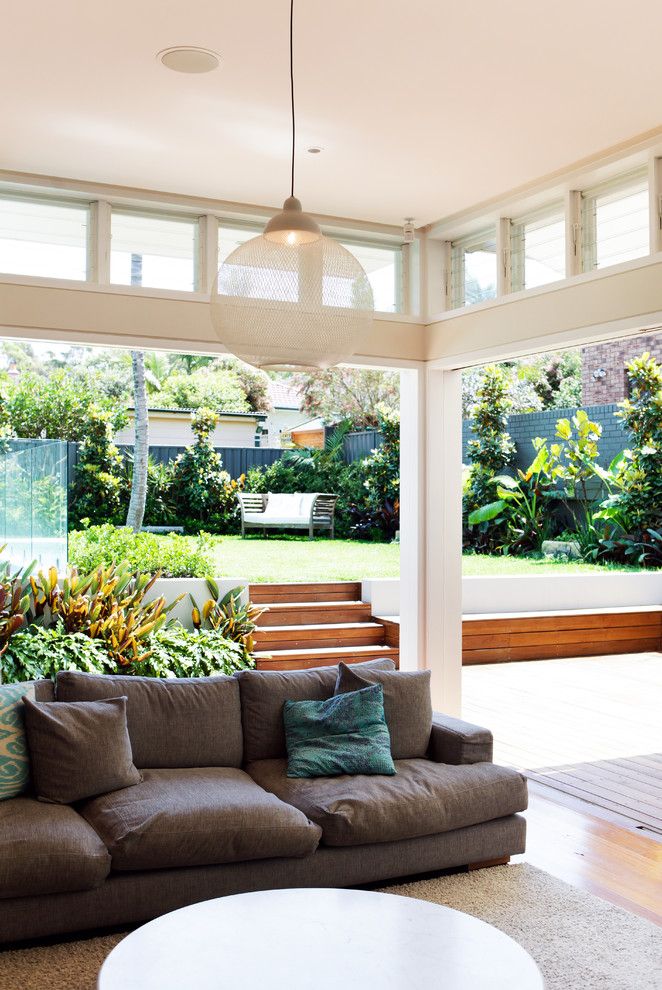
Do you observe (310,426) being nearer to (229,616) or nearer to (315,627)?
(315,627)

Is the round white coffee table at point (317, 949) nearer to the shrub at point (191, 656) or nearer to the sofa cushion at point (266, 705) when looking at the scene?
the sofa cushion at point (266, 705)

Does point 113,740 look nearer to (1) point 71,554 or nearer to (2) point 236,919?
(2) point 236,919

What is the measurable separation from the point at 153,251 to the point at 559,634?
→ 18.7ft

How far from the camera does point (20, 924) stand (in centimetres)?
313

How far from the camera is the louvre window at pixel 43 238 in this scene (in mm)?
5387

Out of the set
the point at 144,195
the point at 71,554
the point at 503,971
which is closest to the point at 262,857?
the point at 503,971

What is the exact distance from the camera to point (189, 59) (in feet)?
12.6

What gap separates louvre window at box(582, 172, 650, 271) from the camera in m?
4.99

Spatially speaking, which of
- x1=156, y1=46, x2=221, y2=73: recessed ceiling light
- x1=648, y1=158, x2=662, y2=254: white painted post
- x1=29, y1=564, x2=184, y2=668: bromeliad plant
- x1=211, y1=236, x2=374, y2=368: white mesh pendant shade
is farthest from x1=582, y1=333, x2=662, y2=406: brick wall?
x1=211, y1=236, x2=374, y2=368: white mesh pendant shade

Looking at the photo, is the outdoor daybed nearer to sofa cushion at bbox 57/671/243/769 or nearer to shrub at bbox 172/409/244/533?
shrub at bbox 172/409/244/533

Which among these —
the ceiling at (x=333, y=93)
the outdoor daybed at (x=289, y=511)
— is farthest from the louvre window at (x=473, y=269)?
the outdoor daybed at (x=289, y=511)

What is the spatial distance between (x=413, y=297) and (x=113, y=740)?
3.77 m

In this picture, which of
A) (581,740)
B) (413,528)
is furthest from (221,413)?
(581,740)

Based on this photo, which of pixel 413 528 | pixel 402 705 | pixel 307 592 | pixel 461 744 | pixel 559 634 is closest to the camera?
pixel 461 744
